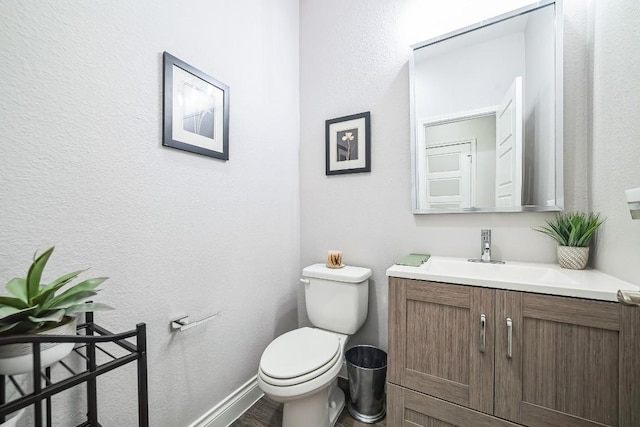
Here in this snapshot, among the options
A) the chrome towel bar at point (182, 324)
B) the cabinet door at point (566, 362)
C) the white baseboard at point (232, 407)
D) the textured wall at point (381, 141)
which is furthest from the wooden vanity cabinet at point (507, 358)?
the chrome towel bar at point (182, 324)

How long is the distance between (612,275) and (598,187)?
38 cm

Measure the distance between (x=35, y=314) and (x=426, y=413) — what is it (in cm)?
135

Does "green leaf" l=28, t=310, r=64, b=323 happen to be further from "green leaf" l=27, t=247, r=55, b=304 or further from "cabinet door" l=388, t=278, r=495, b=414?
"cabinet door" l=388, t=278, r=495, b=414

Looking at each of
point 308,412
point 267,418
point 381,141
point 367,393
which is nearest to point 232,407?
point 267,418

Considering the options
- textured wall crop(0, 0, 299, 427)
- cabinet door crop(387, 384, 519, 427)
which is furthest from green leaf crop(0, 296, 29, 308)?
cabinet door crop(387, 384, 519, 427)

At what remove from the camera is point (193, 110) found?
117 centimetres

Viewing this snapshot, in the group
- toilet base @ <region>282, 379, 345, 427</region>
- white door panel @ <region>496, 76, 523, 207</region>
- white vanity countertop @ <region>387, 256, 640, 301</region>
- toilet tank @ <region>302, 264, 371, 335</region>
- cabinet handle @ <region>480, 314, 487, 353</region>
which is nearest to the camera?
white vanity countertop @ <region>387, 256, 640, 301</region>

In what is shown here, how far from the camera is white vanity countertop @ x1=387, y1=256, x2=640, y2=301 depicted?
839 millimetres

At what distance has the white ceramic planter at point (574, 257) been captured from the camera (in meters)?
1.10

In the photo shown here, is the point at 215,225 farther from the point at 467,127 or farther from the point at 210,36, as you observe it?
the point at 467,127

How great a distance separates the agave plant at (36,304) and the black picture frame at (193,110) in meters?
0.66

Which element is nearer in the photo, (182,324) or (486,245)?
(182,324)

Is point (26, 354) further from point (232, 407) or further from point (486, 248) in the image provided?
point (486, 248)

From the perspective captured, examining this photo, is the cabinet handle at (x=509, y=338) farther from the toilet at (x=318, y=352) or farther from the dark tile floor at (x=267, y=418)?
the dark tile floor at (x=267, y=418)
